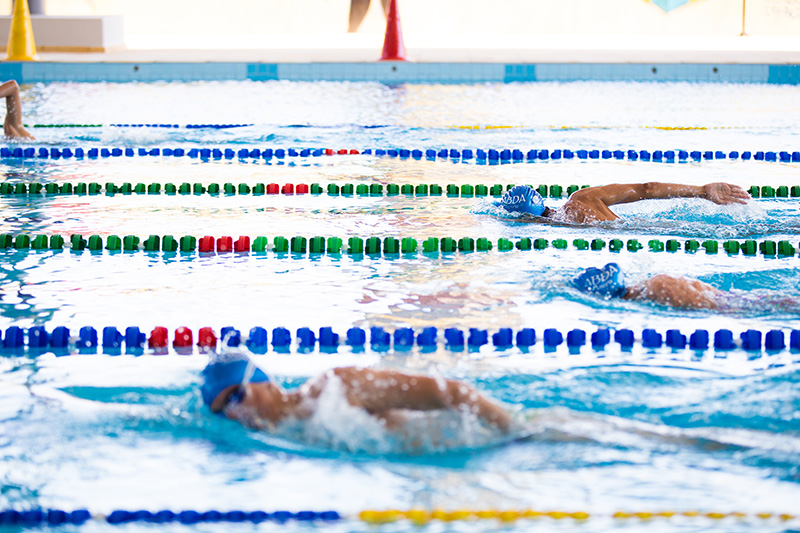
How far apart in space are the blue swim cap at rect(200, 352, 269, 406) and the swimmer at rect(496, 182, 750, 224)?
8.39 ft

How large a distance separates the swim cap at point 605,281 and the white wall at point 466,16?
1274 centimetres

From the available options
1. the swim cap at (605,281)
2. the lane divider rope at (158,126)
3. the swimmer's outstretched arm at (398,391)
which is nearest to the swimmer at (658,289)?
the swim cap at (605,281)

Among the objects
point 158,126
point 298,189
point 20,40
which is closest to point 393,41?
point 20,40

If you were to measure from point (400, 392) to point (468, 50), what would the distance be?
36.1 ft

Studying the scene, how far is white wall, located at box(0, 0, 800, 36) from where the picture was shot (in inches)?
616

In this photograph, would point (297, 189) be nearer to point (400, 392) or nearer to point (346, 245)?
point (346, 245)

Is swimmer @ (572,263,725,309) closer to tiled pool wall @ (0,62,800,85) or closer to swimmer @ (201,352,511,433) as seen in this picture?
swimmer @ (201,352,511,433)

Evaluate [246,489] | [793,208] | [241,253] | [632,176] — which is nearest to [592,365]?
[246,489]

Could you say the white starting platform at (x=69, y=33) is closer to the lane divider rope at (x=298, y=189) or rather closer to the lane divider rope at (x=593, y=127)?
the lane divider rope at (x=593, y=127)

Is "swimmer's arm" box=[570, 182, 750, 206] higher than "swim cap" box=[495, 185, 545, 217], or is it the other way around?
"swimmer's arm" box=[570, 182, 750, 206]

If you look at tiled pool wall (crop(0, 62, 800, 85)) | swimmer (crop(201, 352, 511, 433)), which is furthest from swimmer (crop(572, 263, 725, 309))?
tiled pool wall (crop(0, 62, 800, 85))

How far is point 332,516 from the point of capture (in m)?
2.26

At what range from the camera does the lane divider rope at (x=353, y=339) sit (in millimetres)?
3381

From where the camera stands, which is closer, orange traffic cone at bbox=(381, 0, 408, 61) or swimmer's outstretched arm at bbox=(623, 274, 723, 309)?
swimmer's outstretched arm at bbox=(623, 274, 723, 309)
